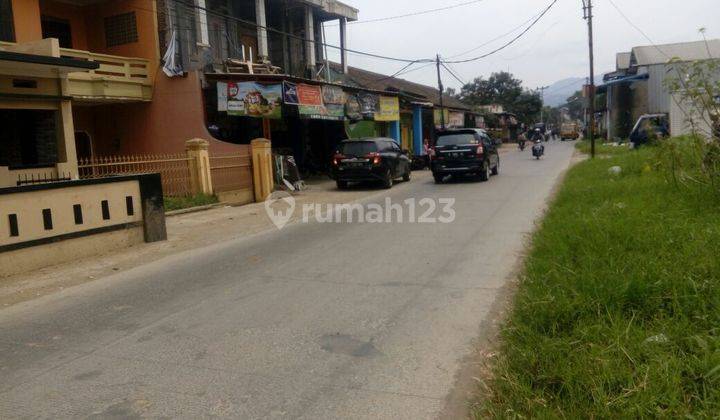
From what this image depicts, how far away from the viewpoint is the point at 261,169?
1680 centimetres

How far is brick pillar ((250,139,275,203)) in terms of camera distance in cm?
1677

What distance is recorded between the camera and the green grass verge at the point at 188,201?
14375 millimetres

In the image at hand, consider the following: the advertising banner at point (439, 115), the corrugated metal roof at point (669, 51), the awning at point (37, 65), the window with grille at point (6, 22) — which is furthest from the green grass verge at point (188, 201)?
the corrugated metal roof at point (669, 51)

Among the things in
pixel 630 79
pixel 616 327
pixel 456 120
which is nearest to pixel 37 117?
pixel 616 327

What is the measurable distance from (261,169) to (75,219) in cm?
822

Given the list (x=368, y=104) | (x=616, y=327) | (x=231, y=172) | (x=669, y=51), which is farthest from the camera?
(x=669, y=51)

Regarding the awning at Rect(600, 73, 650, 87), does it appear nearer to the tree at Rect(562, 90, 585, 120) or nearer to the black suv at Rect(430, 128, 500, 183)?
the black suv at Rect(430, 128, 500, 183)

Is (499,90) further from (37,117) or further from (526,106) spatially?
(37,117)

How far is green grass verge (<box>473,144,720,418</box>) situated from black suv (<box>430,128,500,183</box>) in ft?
37.7

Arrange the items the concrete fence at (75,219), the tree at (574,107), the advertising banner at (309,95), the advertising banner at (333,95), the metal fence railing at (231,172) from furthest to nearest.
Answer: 1. the tree at (574,107)
2. the advertising banner at (333,95)
3. the advertising banner at (309,95)
4. the metal fence railing at (231,172)
5. the concrete fence at (75,219)

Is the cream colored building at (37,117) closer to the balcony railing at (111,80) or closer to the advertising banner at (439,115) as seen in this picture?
the balcony railing at (111,80)

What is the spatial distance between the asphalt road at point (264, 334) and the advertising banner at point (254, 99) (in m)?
9.37

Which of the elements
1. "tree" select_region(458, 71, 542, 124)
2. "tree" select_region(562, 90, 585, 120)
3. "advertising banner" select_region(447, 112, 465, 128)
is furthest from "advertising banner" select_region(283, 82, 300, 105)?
"tree" select_region(562, 90, 585, 120)

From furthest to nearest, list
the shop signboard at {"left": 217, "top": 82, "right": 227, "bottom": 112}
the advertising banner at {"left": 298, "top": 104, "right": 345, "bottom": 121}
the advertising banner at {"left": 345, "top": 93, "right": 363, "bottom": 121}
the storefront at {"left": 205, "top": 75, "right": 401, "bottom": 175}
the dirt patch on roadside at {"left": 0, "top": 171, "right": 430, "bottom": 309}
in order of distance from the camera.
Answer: the advertising banner at {"left": 345, "top": 93, "right": 363, "bottom": 121}, the advertising banner at {"left": 298, "top": 104, "right": 345, "bottom": 121}, the storefront at {"left": 205, "top": 75, "right": 401, "bottom": 175}, the shop signboard at {"left": 217, "top": 82, "right": 227, "bottom": 112}, the dirt patch on roadside at {"left": 0, "top": 171, "right": 430, "bottom": 309}
